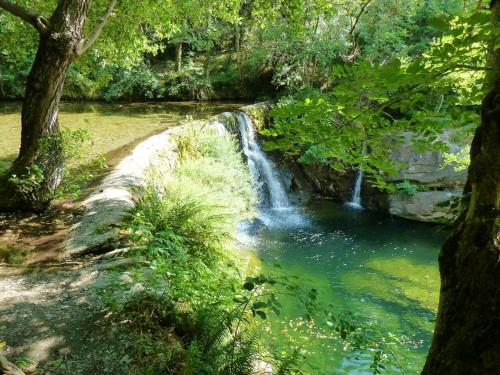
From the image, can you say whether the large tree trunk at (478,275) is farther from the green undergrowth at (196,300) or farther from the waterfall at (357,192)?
the waterfall at (357,192)

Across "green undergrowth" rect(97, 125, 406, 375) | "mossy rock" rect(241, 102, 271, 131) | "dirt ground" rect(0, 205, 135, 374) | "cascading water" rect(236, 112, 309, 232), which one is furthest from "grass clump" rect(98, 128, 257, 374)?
"mossy rock" rect(241, 102, 271, 131)

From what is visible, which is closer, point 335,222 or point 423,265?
point 423,265

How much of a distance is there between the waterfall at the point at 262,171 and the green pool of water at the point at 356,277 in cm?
87

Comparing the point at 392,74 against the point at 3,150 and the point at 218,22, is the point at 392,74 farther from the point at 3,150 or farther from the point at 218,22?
the point at 218,22

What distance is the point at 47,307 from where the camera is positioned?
3.33 m

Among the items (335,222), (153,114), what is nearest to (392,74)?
(335,222)

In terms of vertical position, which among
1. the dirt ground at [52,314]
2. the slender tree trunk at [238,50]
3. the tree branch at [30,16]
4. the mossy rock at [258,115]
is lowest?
the dirt ground at [52,314]

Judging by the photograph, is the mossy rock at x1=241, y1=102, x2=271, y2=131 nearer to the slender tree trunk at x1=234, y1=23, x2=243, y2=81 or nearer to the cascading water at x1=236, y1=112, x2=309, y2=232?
the cascading water at x1=236, y1=112, x2=309, y2=232

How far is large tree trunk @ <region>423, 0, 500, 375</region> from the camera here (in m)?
1.55

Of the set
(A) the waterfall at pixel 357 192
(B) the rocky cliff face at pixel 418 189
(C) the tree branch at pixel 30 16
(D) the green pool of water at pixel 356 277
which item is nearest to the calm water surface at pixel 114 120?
(C) the tree branch at pixel 30 16

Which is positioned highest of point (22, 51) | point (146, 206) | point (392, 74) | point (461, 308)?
point (22, 51)

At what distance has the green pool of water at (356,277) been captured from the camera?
16.8 feet

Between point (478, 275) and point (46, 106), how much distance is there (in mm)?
5282

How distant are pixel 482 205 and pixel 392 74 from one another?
693mm
